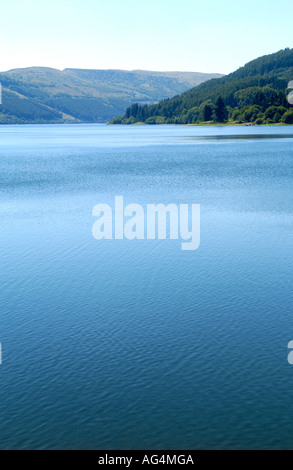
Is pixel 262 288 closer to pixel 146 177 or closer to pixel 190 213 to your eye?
pixel 190 213

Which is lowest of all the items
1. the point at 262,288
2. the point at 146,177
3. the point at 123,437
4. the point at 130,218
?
the point at 123,437

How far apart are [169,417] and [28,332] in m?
11.4

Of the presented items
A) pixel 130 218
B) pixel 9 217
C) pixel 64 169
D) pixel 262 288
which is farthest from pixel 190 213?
pixel 64 169

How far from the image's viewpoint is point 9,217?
197 feet

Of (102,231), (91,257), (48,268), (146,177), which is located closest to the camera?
(48,268)

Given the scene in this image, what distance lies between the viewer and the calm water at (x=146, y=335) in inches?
764

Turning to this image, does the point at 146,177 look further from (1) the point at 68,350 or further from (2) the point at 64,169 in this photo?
(1) the point at 68,350

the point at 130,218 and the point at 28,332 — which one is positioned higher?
the point at 130,218

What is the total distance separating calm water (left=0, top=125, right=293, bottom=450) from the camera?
19406mm

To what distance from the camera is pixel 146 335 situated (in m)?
27.5

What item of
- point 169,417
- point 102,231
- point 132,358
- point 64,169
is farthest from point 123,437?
point 64,169

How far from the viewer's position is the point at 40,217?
59625 mm

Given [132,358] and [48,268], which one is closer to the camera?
[132,358]

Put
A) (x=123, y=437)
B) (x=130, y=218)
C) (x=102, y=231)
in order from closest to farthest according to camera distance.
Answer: (x=123, y=437), (x=102, y=231), (x=130, y=218)
